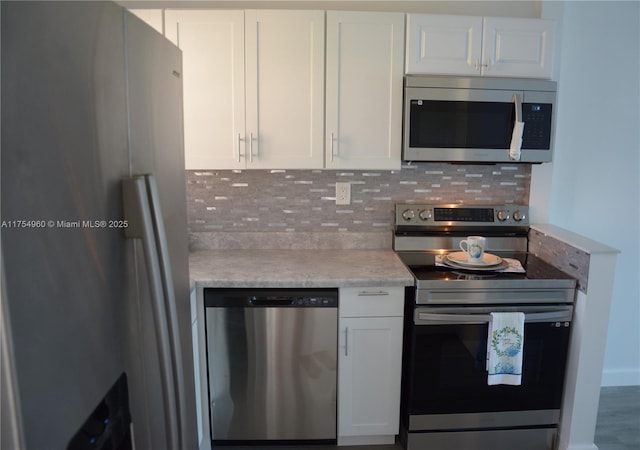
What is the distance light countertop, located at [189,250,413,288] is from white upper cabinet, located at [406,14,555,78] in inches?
38.2

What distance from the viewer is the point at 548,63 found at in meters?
2.17

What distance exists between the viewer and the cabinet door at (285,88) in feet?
6.85

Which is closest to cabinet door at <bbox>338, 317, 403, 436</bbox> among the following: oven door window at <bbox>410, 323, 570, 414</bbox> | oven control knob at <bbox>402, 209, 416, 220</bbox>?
oven door window at <bbox>410, 323, 570, 414</bbox>

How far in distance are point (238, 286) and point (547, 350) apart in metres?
1.46

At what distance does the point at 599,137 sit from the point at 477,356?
1.51 m

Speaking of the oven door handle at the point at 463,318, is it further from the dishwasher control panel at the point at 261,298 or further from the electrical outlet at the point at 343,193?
the electrical outlet at the point at 343,193

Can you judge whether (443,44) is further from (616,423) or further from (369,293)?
(616,423)

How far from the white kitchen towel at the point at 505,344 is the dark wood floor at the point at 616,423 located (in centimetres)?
67

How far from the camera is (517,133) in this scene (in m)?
2.16

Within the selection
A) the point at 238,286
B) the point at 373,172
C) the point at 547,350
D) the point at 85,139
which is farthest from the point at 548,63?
the point at 85,139

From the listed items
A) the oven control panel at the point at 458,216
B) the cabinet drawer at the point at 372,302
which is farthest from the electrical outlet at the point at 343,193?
the cabinet drawer at the point at 372,302

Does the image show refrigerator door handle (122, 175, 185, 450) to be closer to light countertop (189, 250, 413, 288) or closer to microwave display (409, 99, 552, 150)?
light countertop (189, 250, 413, 288)

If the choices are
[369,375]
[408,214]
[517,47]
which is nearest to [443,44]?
[517,47]

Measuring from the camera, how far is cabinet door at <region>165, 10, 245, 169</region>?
2.07 meters
